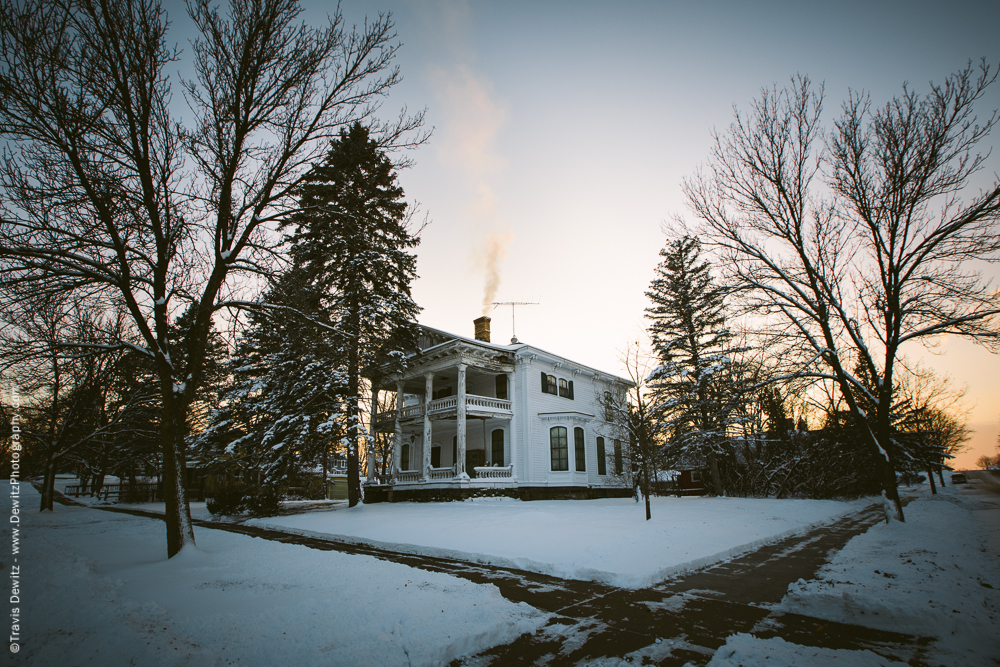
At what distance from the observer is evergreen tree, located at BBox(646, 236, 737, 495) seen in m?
20.9

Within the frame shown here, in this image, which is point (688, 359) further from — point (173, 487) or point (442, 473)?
point (173, 487)

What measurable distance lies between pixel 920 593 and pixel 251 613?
7176mm

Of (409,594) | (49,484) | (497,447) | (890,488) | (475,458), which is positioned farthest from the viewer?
(475,458)

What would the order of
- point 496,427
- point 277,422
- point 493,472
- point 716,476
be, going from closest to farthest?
point 277,422
point 493,472
point 716,476
point 496,427

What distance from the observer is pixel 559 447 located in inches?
956

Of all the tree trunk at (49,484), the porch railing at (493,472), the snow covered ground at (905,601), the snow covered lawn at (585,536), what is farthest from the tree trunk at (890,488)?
the tree trunk at (49,484)

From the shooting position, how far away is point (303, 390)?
17703 millimetres

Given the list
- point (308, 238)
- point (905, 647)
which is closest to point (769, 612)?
point (905, 647)

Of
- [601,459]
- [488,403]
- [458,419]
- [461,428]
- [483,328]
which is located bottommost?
[601,459]

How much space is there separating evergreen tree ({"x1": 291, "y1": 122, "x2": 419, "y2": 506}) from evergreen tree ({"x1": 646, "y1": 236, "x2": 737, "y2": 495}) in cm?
1216

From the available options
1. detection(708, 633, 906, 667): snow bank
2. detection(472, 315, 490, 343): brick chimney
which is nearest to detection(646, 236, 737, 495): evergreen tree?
detection(472, 315, 490, 343): brick chimney

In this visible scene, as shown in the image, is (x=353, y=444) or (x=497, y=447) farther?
(x=497, y=447)

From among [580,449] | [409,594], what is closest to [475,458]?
[580,449]

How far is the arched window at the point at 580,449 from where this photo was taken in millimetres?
24897
